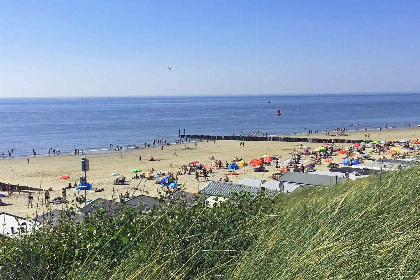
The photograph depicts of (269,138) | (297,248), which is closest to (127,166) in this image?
(269,138)

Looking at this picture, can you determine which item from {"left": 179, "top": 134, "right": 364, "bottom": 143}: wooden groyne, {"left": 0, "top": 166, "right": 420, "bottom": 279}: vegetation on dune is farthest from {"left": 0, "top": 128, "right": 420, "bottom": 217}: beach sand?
{"left": 0, "top": 166, "right": 420, "bottom": 279}: vegetation on dune

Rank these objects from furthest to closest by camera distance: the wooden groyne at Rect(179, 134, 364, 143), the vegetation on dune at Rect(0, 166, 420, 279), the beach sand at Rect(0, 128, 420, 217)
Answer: the wooden groyne at Rect(179, 134, 364, 143) < the beach sand at Rect(0, 128, 420, 217) < the vegetation on dune at Rect(0, 166, 420, 279)

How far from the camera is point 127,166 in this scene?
123 ft

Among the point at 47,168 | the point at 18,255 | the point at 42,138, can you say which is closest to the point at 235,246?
the point at 18,255

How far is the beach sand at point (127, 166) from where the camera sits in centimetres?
2613

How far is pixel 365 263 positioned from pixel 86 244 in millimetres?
3765

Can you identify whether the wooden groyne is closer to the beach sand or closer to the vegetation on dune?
the beach sand

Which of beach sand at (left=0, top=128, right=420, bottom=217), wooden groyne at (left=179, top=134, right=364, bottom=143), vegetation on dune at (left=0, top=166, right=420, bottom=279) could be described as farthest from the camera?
wooden groyne at (left=179, top=134, right=364, bottom=143)

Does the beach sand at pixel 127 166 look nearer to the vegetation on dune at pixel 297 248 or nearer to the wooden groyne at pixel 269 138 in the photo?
the wooden groyne at pixel 269 138

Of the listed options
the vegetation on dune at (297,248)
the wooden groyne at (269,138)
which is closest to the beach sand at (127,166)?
the wooden groyne at (269,138)

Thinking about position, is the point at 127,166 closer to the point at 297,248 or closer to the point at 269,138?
the point at 269,138

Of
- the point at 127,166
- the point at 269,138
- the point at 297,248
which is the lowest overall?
the point at 127,166

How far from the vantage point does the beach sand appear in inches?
1029

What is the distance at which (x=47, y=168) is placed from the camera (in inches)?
1480
